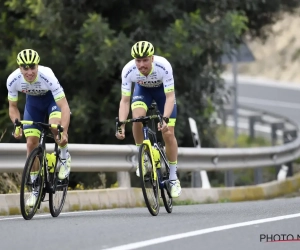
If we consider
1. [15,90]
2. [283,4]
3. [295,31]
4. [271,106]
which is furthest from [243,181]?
[295,31]

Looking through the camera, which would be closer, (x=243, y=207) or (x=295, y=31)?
(x=243, y=207)

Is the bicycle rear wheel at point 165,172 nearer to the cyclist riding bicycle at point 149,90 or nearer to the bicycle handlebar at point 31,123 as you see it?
the cyclist riding bicycle at point 149,90

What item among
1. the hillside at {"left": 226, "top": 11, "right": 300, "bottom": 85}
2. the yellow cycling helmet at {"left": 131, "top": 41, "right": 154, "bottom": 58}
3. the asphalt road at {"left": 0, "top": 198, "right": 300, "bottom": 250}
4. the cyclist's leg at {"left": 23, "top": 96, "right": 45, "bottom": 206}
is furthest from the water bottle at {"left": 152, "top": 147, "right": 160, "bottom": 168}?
the hillside at {"left": 226, "top": 11, "right": 300, "bottom": 85}

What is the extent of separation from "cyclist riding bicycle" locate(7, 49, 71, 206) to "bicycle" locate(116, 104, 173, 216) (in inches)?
28.2

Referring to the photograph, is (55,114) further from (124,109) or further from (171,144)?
(171,144)

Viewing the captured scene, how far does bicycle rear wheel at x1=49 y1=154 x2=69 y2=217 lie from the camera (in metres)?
11.7

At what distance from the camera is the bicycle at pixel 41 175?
11180 millimetres

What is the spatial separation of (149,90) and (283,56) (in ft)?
130

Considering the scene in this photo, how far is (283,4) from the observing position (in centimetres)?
2220

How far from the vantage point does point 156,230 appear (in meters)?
9.66

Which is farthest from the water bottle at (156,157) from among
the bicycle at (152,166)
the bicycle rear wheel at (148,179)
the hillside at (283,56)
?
the hillside at (283,56)

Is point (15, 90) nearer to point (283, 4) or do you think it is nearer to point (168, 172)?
point (168, 172)

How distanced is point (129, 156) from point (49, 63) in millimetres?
4320

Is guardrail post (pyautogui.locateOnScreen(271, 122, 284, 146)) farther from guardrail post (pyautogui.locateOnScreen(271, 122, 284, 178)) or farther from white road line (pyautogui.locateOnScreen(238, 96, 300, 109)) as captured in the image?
white road line (pyautogui.locateOnScreen(238, 96, 300, 109))
